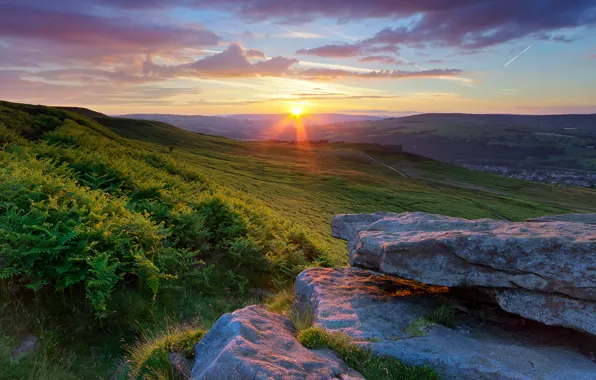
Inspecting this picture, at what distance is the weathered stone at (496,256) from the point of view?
9.08 metres

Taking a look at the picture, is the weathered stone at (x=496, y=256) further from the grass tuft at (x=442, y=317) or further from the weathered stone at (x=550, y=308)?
the grass tuft at (x=442, y=317)

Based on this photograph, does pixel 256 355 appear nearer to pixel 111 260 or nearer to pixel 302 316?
pixel 302 316

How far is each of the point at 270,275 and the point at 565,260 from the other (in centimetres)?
971

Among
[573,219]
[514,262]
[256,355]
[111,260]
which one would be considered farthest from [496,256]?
[111,260]

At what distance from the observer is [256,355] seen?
6.66 meters

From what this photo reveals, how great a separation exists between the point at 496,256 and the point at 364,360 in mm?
4528

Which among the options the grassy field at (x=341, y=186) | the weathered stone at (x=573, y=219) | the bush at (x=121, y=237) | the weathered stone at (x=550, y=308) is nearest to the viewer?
the weathered stone at (x=550, y=308)

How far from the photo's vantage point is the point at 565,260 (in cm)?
920

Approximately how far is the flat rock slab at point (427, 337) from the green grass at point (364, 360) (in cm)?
26

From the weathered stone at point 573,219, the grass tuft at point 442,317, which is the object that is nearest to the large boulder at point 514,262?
the grass tuft at point 442,317

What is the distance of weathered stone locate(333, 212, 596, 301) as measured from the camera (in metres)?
9.08

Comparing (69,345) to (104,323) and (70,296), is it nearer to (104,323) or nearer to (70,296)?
(104,323)

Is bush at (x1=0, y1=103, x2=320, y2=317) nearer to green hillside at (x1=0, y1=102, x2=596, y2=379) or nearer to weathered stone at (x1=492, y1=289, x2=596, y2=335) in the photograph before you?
green hillside at (x1=0, y1=102, x2=596, y2=379)

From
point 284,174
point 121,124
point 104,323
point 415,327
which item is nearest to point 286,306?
point 415,327
